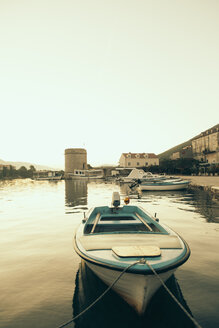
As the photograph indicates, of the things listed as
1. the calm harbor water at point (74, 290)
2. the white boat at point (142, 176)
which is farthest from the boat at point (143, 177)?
the calm harbor water at point (74, 290)

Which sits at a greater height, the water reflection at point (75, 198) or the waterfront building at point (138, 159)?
the waterfront building at point (138, 159)

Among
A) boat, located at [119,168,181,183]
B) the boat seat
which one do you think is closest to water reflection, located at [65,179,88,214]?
boat, located at [119,168,181,183]

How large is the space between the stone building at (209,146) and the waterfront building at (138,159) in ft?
70.7

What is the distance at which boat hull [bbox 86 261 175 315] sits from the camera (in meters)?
4.54

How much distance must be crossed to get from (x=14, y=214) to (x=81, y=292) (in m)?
14.5

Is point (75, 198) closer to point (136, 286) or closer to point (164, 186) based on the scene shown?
point (164, 186)

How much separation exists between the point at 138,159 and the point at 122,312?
313 ft

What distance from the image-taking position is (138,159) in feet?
326

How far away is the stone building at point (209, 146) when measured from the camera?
68.1 m

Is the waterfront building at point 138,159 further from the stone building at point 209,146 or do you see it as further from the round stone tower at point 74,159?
the round stone tower at point 74,159

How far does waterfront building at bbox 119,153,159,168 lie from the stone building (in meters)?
21.6

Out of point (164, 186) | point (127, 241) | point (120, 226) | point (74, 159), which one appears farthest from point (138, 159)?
point (127, 241)

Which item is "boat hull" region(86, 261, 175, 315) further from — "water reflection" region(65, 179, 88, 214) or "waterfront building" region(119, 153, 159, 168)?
"waterfront building" region(119, 153, 159, 168)

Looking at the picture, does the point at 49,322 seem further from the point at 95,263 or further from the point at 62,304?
the point at 95,263
